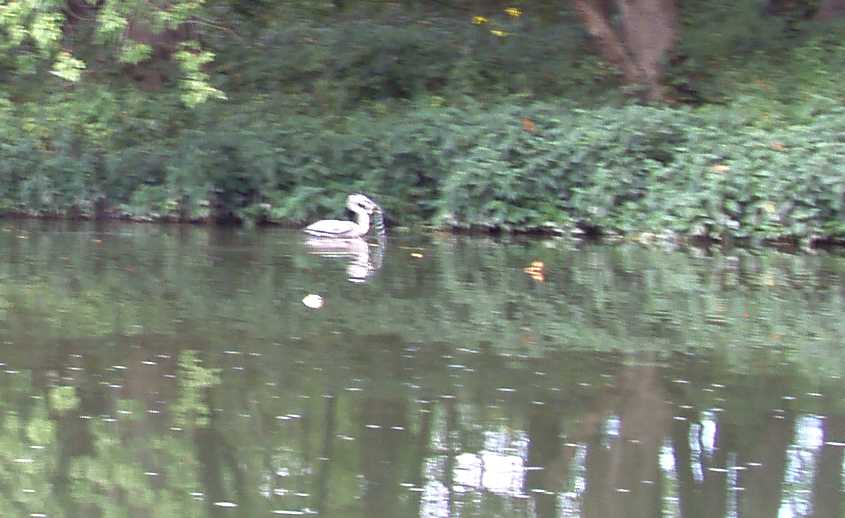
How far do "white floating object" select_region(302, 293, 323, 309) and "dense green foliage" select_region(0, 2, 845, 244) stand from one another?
235 inches

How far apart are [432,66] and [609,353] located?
38.7 ft

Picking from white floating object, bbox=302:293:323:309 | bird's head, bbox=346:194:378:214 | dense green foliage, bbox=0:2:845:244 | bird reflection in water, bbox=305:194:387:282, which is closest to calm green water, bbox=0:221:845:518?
white floating object, bbox=302:293:323:309

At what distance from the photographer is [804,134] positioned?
17422 millimetres

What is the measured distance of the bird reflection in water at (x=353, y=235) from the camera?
15.6m

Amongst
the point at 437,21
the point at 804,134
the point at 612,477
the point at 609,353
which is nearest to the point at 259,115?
the point at 437,21

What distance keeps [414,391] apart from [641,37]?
12.8 meters

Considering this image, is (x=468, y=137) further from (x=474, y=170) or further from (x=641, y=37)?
(x=641, y=37)

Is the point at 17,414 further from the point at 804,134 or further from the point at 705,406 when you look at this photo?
the point at 804,134

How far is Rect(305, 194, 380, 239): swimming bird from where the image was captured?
1695 centimetres

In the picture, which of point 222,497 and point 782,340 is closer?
point 222,497

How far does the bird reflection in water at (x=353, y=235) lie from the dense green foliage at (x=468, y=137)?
1.05 meters

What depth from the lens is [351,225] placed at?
1705 centimetres

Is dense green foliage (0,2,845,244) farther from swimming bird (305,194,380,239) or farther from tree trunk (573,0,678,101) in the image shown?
swimming bird (305,194,380,239)

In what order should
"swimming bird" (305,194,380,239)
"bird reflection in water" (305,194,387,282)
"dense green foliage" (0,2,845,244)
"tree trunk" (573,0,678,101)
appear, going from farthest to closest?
"tree trunk" (573,0,678,101), "dense green foliage" (0,2,845,244), "swimming bird" (305,194,380,239), "bird reflection in water" (305,194,387,282)
